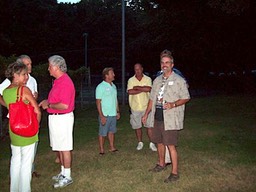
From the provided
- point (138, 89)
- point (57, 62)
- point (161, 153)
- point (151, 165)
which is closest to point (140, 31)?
point (138, 89)

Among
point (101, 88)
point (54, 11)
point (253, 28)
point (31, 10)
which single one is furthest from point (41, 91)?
point (54, 11)

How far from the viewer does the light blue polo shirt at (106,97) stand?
29.2 ft

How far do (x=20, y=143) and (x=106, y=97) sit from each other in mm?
3576

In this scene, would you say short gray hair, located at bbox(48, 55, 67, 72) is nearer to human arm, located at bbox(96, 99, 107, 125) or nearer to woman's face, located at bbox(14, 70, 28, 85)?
woman's face, located at bbox(14, 70, 28, 85)

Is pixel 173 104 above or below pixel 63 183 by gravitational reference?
above

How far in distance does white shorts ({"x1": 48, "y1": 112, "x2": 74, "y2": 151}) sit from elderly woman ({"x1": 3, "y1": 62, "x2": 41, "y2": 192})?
697 millimetres

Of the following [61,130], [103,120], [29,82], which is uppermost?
[29,82]

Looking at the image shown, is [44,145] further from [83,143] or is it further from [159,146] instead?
[159,146]

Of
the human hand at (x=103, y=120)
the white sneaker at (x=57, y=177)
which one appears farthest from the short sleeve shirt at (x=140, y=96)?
the white sneaker at (x=57, y=177)

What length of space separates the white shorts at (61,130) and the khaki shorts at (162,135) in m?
1.49

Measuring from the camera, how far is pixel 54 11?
213 feet

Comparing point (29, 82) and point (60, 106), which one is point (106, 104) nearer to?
point (29, 82)

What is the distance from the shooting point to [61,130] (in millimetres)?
6406

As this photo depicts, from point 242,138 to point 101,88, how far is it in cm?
434
